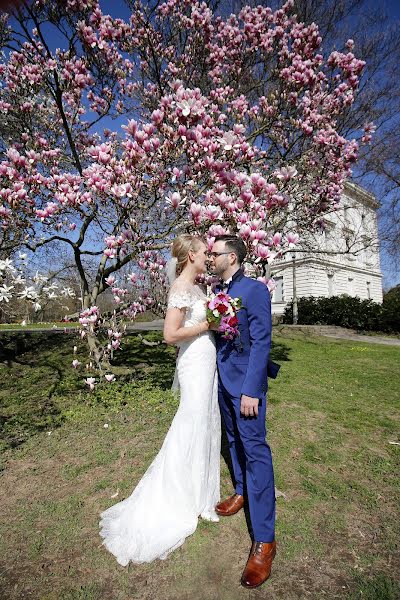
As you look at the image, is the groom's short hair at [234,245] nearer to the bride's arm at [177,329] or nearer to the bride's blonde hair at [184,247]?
the bride's blonde hair at [184,247]

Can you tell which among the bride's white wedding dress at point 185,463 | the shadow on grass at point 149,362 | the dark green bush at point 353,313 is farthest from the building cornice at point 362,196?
the bride's white wedding dress at point 185,463

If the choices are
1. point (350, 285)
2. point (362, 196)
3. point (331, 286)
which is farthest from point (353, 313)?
point (350, 285)

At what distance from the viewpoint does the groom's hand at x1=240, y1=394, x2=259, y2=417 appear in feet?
7.98

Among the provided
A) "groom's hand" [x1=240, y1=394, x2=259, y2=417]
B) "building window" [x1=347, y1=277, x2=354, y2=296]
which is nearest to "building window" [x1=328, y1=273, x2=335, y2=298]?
"building window" [x1=347, y1=277, x2=354, y2=296]

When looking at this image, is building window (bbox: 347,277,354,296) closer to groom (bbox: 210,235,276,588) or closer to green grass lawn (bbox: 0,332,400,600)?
green grass lawn (bbox: 0,332,400,600)

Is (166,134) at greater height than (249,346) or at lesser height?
greater

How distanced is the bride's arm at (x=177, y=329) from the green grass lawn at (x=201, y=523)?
155 cm

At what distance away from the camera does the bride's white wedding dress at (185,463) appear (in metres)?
2.72

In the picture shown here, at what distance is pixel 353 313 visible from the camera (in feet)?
70.1

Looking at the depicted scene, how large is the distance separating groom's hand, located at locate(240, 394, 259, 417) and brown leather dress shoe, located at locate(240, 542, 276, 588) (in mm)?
884

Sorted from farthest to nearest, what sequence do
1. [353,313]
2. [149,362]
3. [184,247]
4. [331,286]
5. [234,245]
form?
[331,286]
[353,313]
[149,362]
[184,247]
[234,245]

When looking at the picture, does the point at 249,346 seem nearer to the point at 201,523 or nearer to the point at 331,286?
the point at 201,523

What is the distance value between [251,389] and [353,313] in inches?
828

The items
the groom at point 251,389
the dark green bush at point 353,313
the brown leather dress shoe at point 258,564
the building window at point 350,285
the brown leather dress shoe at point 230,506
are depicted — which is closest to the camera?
the brown leather dress shoe at point 258,564
